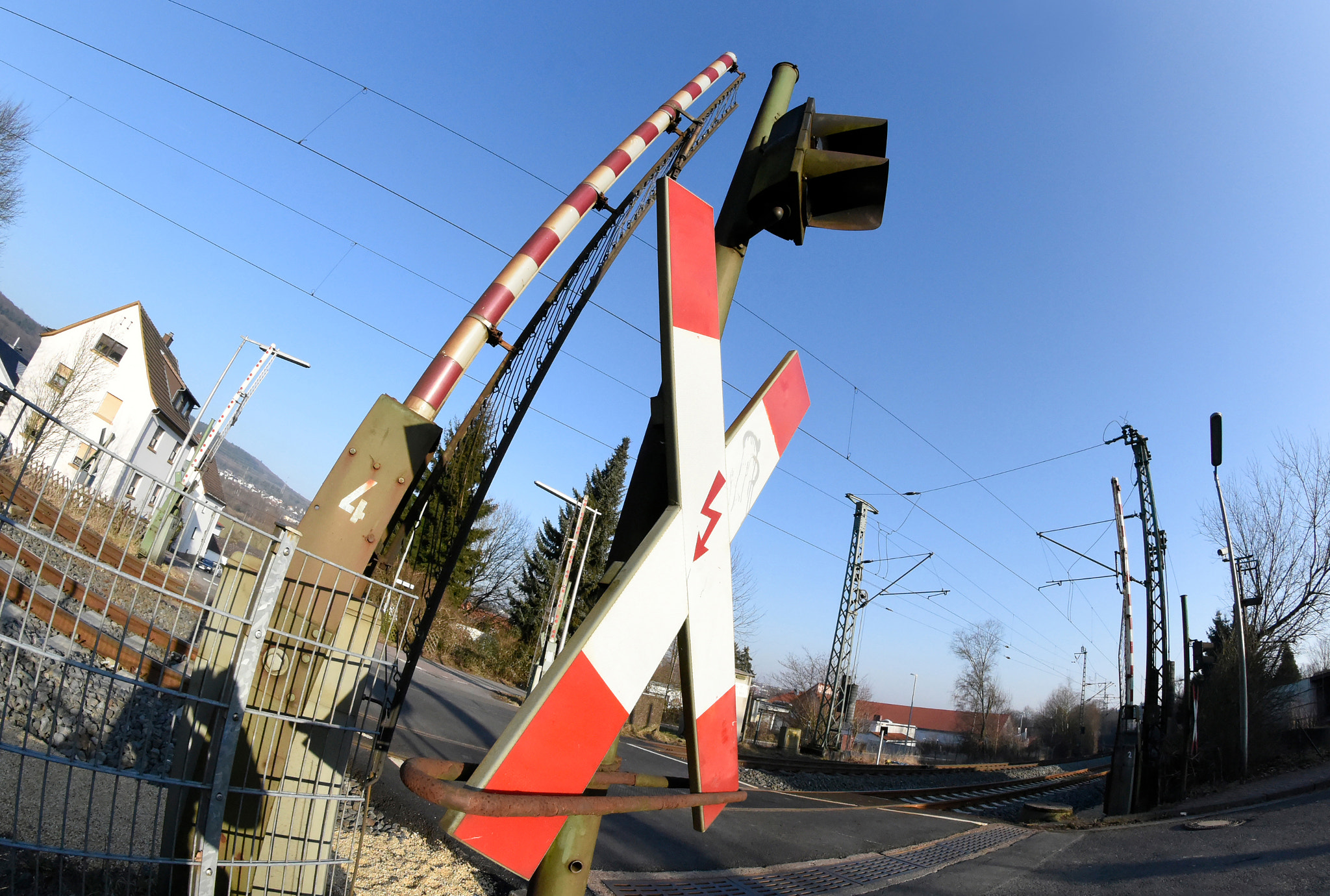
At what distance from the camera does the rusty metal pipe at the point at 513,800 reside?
940mm

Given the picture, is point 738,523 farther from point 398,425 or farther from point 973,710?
point 973,710

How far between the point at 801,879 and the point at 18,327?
128675 mm

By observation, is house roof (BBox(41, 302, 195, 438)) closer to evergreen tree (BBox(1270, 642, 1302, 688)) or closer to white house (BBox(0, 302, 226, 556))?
white house (BBox(0, 302, 226, 556))

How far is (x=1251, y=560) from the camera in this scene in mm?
20781

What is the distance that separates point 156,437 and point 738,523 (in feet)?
159

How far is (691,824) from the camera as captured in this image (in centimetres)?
749

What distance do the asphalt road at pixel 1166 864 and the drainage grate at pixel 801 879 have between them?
0.93ft

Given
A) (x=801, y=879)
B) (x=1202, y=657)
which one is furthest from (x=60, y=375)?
(x=1202, y=657)

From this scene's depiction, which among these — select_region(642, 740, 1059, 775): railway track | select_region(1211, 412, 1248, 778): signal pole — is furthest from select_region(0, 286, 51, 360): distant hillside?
select_region(1211, 412, 1248, 778): signal pole

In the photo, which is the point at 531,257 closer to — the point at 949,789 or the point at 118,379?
the point at 949,789

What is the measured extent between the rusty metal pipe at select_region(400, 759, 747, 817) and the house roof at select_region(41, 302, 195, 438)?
4636 centimetres

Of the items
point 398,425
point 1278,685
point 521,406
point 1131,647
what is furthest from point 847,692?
point 398,425

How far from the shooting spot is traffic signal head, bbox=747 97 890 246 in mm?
1839

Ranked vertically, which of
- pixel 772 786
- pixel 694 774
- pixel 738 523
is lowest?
pixel 772 786
